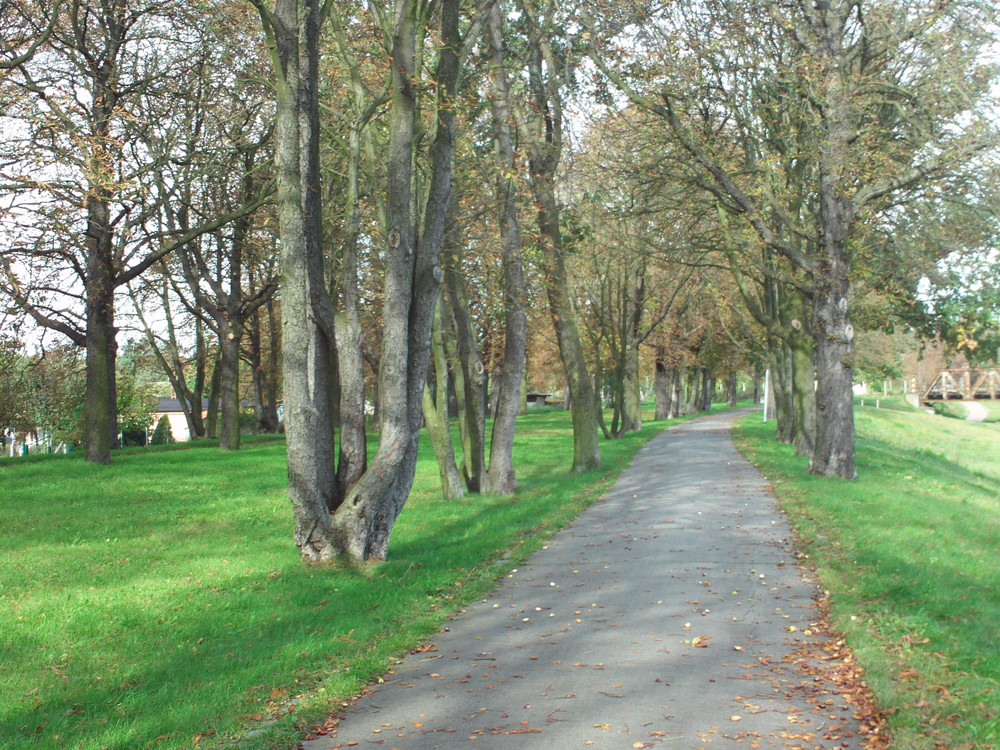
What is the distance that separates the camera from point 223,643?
7.25 metres

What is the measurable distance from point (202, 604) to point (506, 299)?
33.8 feet

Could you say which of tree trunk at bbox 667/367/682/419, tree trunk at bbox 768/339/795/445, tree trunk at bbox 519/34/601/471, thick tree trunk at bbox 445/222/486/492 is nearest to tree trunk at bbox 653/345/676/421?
tree trunk at bbox 667/367/682/419

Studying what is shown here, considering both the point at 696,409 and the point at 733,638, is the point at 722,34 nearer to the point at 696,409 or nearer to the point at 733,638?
the point at 733,638

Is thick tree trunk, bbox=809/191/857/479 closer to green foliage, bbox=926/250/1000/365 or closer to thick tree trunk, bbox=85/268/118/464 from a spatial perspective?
green foliage, bbox=926/250/1000/365

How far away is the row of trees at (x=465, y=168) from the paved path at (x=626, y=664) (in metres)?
2.77

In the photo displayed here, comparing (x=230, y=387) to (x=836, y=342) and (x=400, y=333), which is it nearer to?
(x=836, y=342)

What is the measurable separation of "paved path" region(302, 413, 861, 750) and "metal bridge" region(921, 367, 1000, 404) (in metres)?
37.8

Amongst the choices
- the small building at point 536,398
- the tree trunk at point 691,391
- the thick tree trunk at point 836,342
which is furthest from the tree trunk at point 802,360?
the small building at point 536,398

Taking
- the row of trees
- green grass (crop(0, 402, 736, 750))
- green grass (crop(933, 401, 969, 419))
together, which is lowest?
green grass (crop(0, 402, 736, 750))

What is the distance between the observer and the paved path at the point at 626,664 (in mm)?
5238

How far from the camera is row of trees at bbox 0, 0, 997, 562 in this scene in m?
10.4

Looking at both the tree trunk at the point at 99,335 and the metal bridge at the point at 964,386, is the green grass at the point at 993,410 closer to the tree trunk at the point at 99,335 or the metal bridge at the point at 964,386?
the metal bridge at the point at 964,386

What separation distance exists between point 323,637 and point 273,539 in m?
5.54

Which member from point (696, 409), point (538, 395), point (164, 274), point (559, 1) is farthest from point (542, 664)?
point (538, 395)
